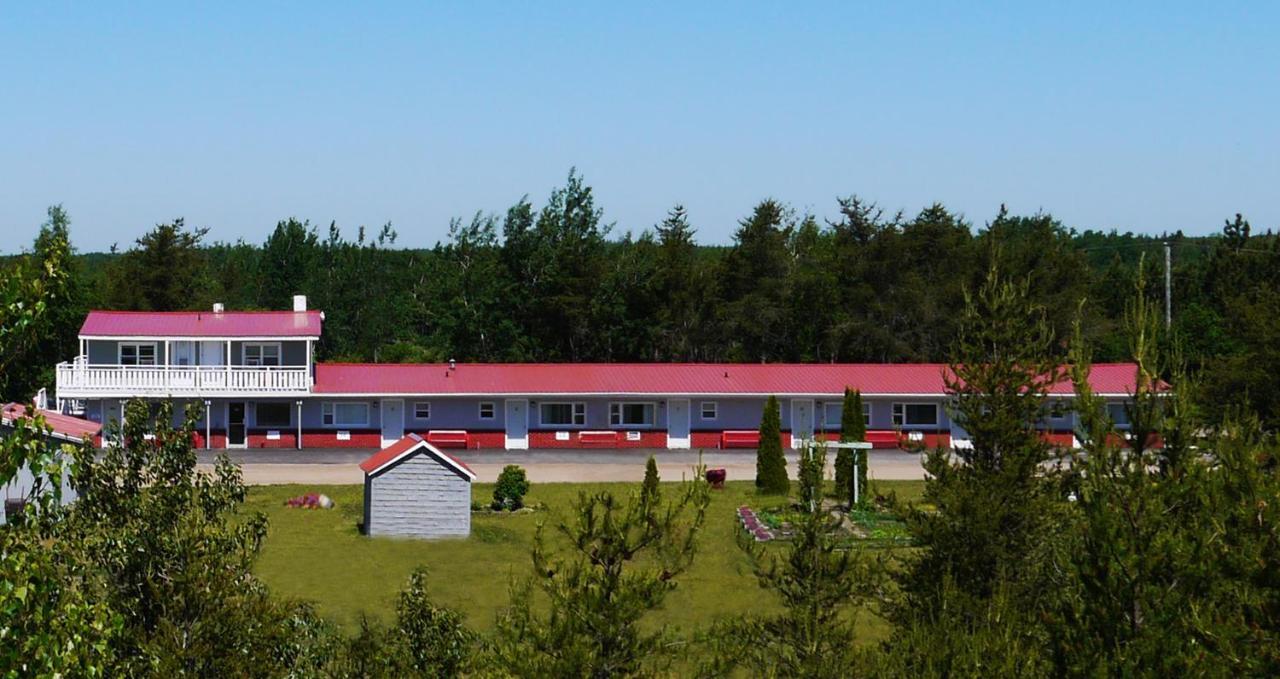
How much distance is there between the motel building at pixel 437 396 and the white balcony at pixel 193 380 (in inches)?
1.9

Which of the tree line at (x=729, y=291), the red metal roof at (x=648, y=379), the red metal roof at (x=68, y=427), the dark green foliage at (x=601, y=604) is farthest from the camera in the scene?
the tree line at (x=729, y=291)

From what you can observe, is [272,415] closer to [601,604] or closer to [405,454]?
[405,454]

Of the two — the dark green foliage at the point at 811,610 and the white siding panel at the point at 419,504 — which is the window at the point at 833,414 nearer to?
the white siding panel at the point at 419,504

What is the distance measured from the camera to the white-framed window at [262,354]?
174ft

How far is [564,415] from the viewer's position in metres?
53.6

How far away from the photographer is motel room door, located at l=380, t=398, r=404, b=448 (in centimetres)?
5216

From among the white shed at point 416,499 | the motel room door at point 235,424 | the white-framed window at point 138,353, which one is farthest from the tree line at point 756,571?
the white-framed window at point 138,353

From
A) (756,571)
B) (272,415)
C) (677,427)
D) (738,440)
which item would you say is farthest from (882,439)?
(756,571)

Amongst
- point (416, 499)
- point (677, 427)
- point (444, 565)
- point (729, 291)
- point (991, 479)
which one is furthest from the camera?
point (729, 291)

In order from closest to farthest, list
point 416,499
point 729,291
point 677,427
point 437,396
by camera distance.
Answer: point 416,499 < point 437,396 < point 677,427 < point 729,291

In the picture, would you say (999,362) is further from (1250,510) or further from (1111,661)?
(1111,661)

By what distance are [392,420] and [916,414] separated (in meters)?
19.9

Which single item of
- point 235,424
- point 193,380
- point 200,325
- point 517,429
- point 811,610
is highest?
point 200,325

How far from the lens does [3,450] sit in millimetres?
9023
